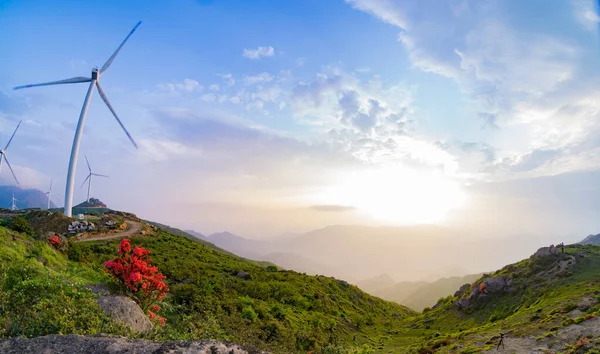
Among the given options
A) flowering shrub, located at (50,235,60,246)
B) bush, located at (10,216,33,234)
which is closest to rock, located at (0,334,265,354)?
flowering shrub, located at (50,235,60,246)

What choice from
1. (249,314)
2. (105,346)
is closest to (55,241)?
(249,314)

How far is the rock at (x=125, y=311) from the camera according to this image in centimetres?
1336

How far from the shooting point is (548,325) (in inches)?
1251

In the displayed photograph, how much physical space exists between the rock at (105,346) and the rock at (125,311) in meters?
4.96

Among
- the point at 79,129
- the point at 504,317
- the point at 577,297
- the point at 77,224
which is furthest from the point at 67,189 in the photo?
the point at 577,297

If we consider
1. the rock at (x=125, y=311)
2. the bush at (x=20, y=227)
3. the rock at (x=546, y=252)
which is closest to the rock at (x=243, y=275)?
the bush at (x=20, y=227)

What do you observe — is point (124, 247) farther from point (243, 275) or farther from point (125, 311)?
point (243, 275)

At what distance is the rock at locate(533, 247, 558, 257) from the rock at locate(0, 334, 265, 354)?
2388 inches

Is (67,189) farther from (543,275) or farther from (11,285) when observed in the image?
(543,275)

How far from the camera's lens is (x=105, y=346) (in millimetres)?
8172

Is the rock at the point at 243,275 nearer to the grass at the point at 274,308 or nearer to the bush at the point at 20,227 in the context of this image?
the grass at the point at 274,308

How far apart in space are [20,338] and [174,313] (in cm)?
1354

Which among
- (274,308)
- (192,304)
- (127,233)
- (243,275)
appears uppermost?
(127,233)

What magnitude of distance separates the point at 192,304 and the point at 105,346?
52.7 ft
